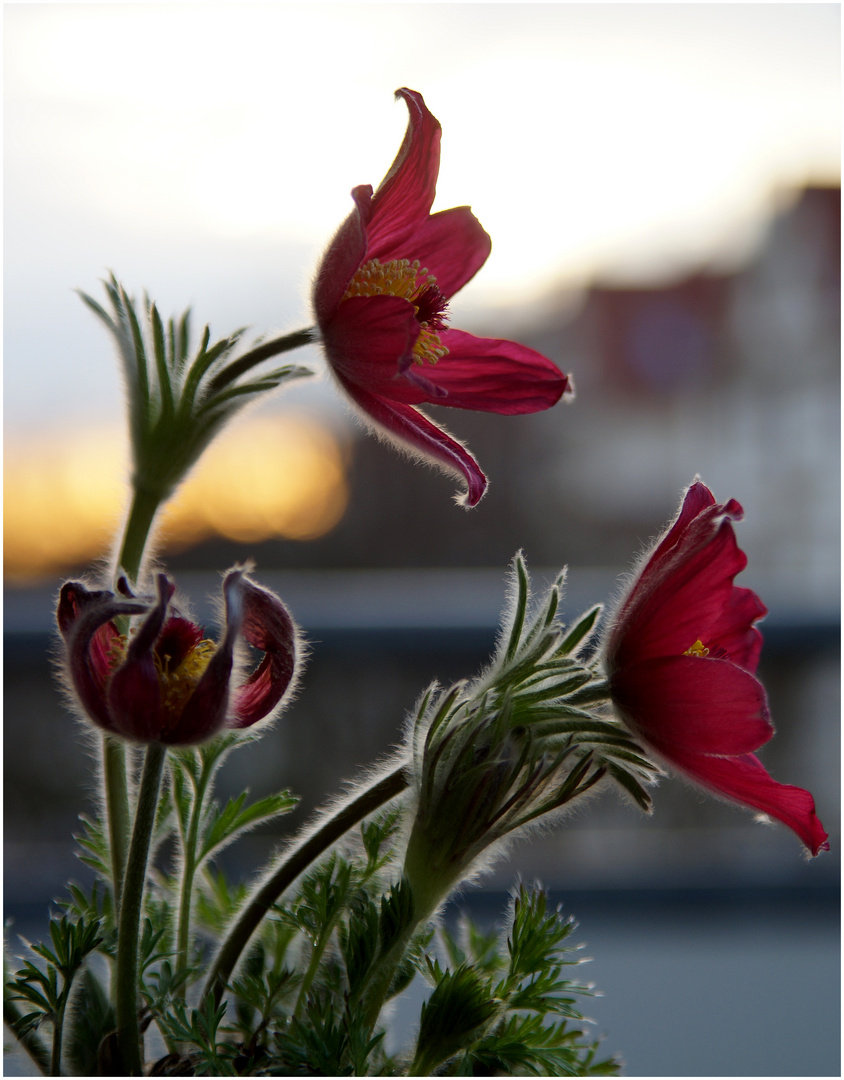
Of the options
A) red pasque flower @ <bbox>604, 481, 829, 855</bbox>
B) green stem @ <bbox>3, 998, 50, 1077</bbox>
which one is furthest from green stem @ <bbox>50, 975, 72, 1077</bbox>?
red pasque flower @ <bbox>604, 481, 829, 855</bbox>

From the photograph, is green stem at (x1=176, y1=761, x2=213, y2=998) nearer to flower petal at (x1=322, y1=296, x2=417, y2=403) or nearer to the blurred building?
the blurred building

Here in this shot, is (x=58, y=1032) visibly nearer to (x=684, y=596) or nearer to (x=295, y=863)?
(x=295, y=863)

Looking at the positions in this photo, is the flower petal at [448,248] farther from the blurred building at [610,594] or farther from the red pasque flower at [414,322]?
the blurred building at [610,594]

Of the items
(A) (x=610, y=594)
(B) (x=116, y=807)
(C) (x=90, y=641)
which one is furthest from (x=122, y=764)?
(A) (x=610, y=594)

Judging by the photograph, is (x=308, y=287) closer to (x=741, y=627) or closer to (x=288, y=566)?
(x=741, y=627)

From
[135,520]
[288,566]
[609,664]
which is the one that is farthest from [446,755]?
[288,566]

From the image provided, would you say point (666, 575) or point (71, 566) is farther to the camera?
point (71, 566)

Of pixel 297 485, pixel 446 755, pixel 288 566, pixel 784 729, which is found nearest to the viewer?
pixel 446 755
